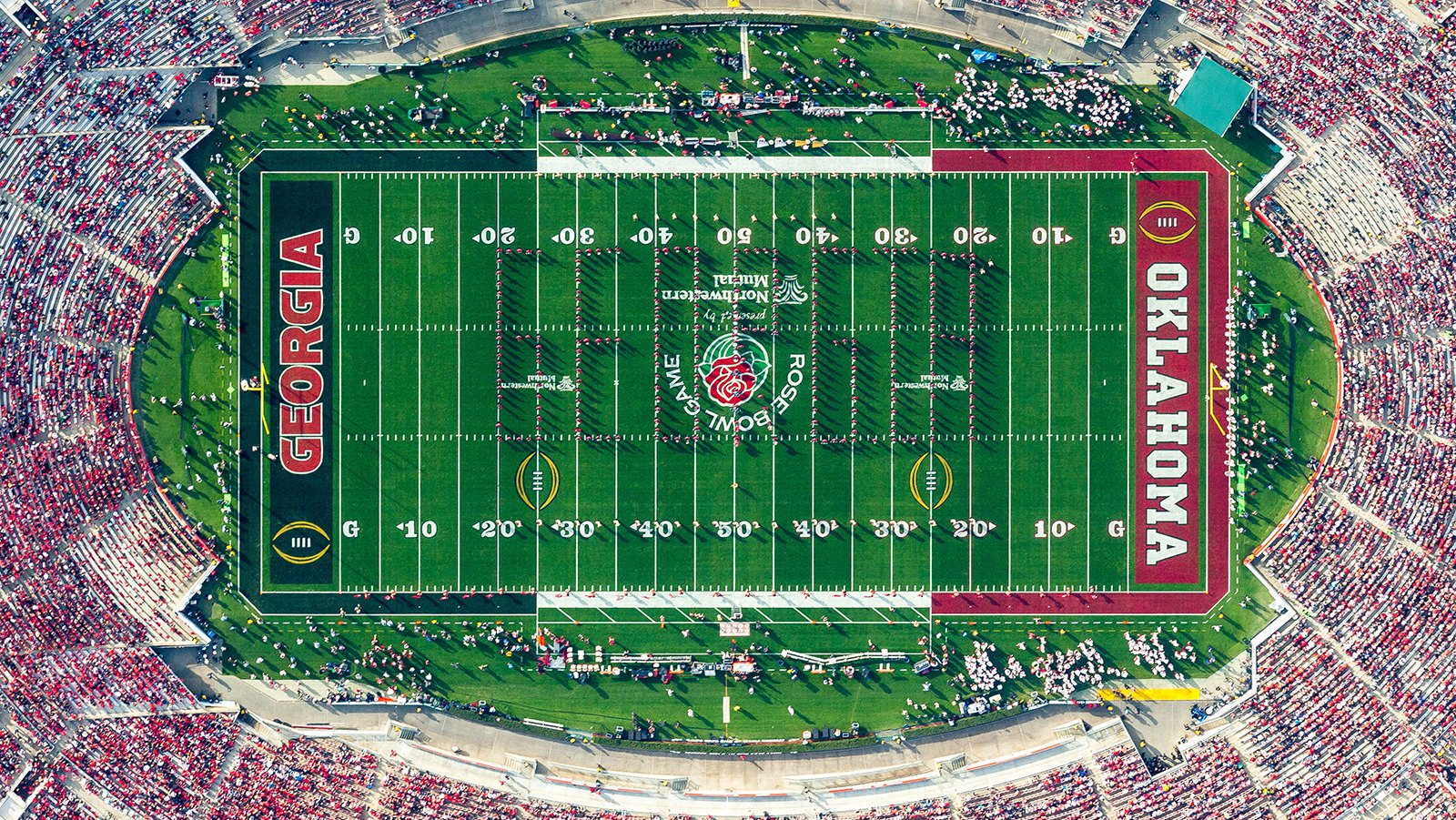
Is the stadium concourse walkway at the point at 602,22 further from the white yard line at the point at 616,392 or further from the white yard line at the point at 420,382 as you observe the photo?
the white yard line at the point at 616,392

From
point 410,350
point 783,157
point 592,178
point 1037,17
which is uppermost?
point 1037,17

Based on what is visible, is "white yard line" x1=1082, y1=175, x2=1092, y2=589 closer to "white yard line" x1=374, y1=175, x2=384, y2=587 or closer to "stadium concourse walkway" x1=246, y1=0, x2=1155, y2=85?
"stadium concourse walkway" x1=246, y1=0, x2=1155, y2=85

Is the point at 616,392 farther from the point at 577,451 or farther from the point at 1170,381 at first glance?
the point at 1170,381

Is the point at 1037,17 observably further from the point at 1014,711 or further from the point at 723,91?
the point at 1014,711

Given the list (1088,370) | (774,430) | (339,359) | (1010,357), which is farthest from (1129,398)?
(339,359)

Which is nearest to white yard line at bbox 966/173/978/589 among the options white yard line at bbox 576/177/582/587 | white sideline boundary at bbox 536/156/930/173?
white sideline boundary at bbox 536/156/930/173

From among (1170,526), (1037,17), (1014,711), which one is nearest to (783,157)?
(1037,17)

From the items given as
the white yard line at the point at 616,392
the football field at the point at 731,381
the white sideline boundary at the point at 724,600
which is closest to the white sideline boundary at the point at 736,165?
the football field at the point at 731,381
